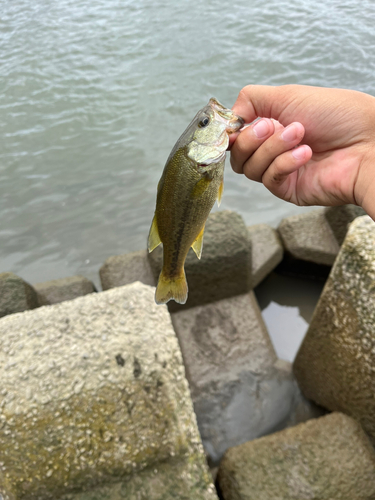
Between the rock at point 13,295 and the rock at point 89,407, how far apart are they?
50.9 inches

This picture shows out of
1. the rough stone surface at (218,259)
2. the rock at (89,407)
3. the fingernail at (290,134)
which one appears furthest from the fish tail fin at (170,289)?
the rough stone surface at (218,259)

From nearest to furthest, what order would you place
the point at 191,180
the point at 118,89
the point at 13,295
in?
the point at 191,180 → the point at 13,295 → the point at 118,89

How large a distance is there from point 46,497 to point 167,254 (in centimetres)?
152

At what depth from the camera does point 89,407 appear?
6.31ft

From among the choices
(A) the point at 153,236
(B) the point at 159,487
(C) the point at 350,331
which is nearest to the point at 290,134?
(A) the point at 153,236

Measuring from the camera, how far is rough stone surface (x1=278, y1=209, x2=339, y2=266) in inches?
161

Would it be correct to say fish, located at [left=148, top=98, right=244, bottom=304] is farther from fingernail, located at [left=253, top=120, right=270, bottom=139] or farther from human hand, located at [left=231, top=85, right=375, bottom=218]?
human hand, located at [left=231, top=85, right=375, bottom=218]

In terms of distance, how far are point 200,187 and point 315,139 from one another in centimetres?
79

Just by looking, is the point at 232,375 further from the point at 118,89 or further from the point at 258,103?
the point at 118,89

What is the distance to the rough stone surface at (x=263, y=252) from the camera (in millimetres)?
4117

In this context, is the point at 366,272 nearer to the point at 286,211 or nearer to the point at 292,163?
the point at 292,163

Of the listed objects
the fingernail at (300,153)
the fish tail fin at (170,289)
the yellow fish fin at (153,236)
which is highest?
the fingernail at (300,153)

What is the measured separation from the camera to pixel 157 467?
2.03m

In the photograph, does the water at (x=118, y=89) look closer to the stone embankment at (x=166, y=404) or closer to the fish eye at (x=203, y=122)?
the stone embankment at (x=166, y=404)
